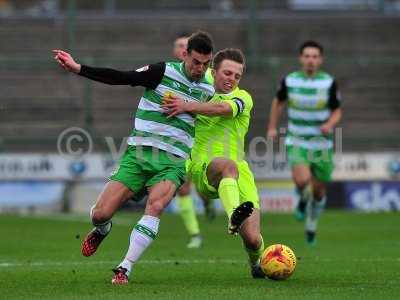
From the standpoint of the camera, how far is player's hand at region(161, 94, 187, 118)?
9281 millimetres

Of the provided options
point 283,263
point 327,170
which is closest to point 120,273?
point 283,263

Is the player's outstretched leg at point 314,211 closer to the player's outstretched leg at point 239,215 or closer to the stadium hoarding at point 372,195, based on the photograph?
the player's outstretched leg at point 239,215

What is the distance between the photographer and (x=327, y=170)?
1544 centimetres

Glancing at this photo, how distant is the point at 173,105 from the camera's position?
365 inches

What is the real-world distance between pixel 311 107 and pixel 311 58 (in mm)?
684

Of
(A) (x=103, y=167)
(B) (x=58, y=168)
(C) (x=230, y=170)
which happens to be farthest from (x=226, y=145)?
(B) (x=58, y=168)

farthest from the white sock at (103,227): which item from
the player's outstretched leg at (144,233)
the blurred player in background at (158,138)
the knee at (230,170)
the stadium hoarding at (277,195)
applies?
the stadium hoarding at (277,195)

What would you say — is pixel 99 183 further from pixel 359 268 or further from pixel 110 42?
pixel 359 268

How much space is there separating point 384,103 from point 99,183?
730 cm

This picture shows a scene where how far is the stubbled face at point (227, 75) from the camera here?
391 inches

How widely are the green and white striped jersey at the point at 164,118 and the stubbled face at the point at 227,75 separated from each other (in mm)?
533

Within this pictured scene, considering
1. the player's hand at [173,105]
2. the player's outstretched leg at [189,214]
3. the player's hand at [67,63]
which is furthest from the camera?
the player's outstretched leg at [189,214]

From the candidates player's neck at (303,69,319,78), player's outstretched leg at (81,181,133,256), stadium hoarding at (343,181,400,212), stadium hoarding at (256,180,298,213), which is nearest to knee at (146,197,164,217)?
player's outstretched leg at (81,181,133,256)

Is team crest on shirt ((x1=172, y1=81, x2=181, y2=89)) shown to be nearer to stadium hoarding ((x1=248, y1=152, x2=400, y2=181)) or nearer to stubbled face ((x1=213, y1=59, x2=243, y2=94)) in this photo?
stubbled face ((x1=213, y1=59, x2=243, y2=94))
